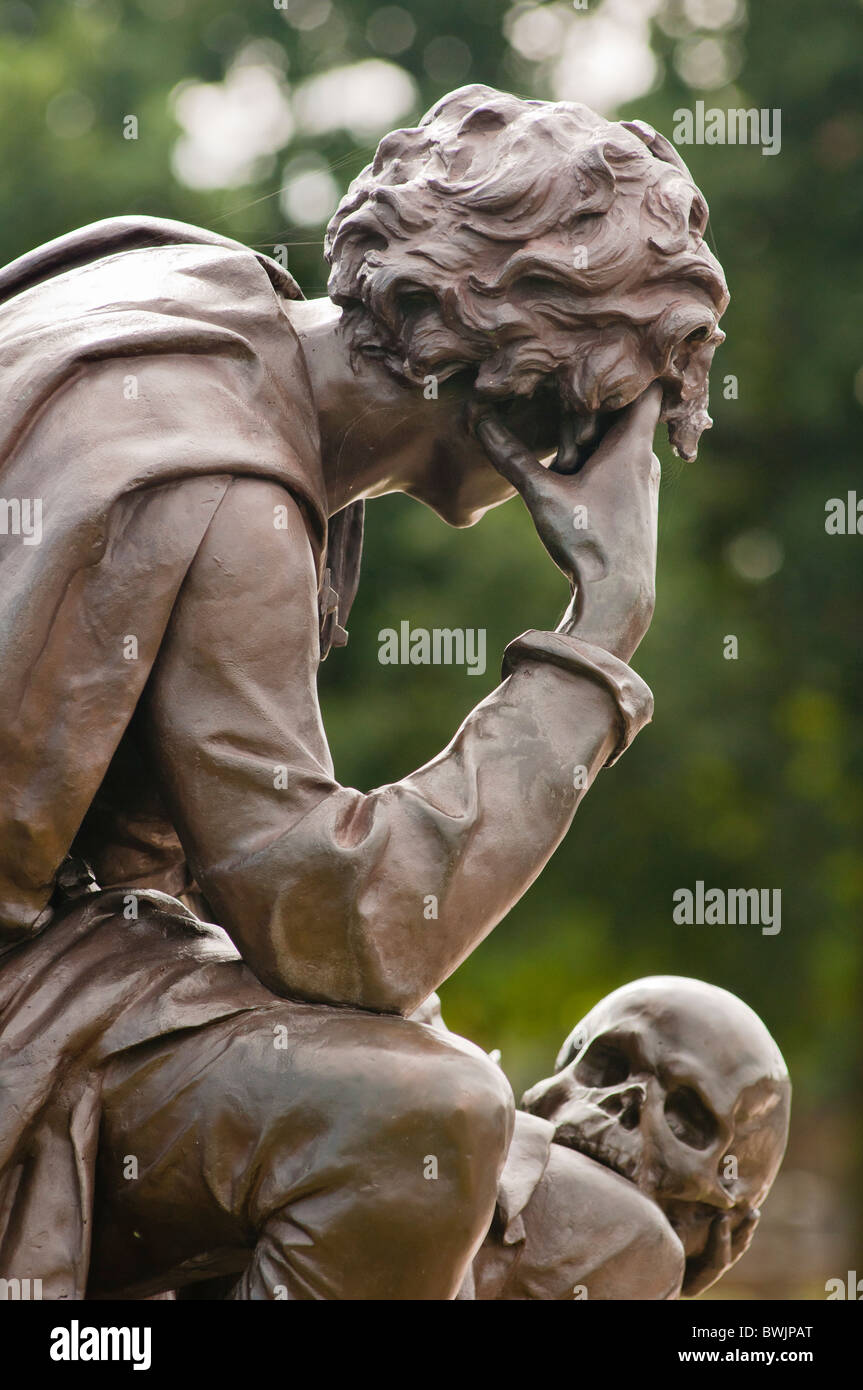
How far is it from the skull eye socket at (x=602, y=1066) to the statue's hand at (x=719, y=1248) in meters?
0.31

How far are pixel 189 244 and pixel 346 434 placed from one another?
1.37 feet

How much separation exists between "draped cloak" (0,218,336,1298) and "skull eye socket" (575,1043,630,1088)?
0.91m

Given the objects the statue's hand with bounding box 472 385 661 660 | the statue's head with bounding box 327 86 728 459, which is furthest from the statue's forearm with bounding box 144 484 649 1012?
the statue's head with bounding box 327 86 728 459

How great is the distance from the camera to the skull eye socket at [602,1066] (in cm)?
373

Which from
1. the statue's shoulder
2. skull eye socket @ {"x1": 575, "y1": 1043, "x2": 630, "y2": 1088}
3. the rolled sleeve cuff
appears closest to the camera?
the rolled sleeve cuff

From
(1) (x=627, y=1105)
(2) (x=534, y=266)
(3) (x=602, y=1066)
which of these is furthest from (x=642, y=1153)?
(2) (x=534, y=266)

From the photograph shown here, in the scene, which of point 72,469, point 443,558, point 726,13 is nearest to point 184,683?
point 72,469

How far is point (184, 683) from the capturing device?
2.89 m

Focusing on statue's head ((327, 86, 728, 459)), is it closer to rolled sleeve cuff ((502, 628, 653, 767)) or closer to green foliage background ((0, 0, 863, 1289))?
rolled sleeve cuff ((502, 628, 653, 767))

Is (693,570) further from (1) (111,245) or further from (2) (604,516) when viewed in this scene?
(2) (604,516)

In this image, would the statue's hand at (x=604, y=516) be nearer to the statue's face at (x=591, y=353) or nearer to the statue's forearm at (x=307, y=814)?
the statue's face at (x=591, y=353)

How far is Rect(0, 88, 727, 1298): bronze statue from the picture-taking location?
9.26 ft

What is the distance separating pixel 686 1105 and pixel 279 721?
121 cm

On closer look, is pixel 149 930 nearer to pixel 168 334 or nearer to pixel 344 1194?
pixel 344 1194
